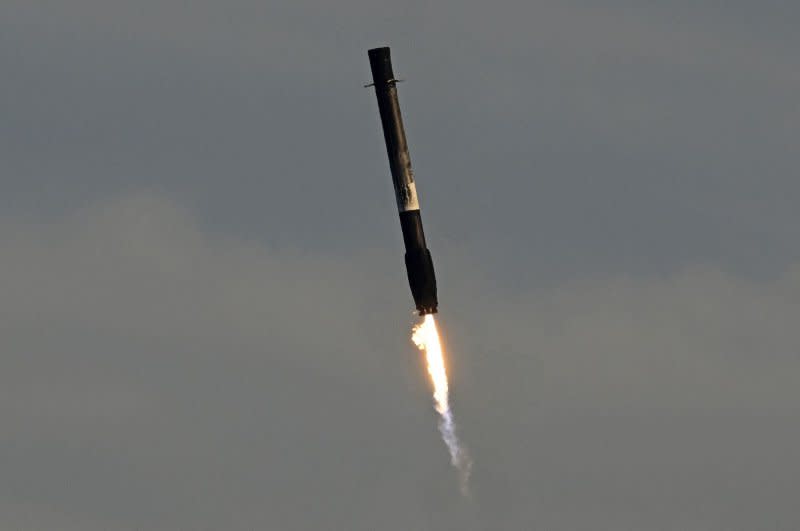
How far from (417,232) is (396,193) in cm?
217

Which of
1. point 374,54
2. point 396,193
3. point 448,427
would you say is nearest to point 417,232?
point 396,193

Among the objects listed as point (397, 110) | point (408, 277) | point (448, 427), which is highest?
point (397, 110)

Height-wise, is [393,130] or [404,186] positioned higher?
[393,130]

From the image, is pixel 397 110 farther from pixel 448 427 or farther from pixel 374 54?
pixel 448 427

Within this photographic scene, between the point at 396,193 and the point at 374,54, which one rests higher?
the point at 374,54

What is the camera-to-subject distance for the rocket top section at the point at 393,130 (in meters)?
93.9

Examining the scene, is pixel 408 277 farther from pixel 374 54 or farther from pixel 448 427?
pixel 448 427

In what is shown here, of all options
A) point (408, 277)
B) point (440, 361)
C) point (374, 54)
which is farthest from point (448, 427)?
point (374, 54)

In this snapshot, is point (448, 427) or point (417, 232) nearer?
point (417, 232)

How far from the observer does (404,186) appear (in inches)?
3738

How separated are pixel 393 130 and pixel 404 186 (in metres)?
2.78

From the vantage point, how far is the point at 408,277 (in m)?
94.9

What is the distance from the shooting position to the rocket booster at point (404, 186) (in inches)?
3703

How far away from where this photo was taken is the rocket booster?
9406 centimetres
